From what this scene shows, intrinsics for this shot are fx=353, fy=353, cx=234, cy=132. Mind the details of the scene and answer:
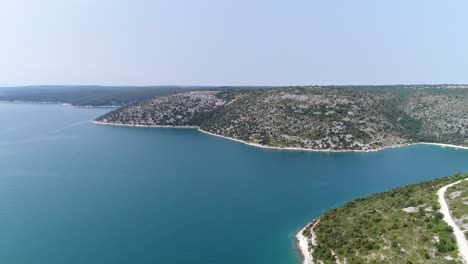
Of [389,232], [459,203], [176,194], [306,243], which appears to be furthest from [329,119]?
[389,232]

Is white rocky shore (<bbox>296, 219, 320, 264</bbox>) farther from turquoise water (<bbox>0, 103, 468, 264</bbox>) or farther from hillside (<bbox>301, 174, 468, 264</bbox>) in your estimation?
turquoise water (<bbox>0, 103, 468, 264</bbox>)

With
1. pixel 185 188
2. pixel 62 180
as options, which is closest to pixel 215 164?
pixel 185 188

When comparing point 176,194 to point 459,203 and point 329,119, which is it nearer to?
point 459,203

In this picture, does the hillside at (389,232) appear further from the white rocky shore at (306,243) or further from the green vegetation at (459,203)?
the white rocky shore at (306,243)

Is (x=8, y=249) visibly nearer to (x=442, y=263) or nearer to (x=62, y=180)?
(x=62, y=180)

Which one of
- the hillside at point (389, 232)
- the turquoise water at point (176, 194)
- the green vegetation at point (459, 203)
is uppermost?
the green vegetation at point (459, 203)

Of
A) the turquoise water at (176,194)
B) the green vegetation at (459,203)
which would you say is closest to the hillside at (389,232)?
the green vegetation at (459,203)

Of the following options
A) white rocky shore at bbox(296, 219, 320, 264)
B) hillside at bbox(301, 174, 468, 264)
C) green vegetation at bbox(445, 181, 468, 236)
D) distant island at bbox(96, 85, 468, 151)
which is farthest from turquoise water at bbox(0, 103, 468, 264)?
green vegetation at bbox(445, 181, 468, 236)
